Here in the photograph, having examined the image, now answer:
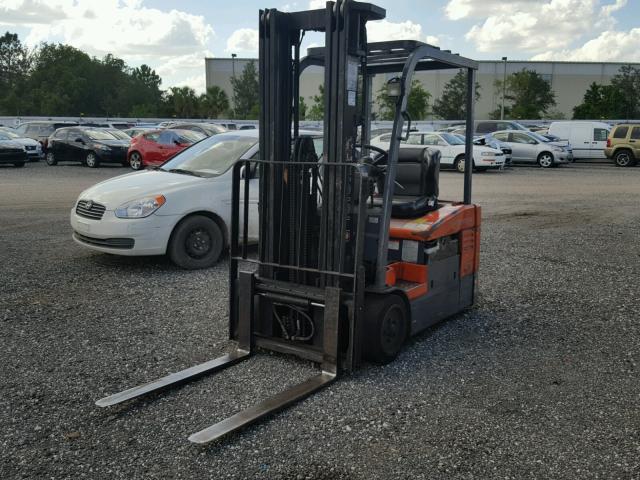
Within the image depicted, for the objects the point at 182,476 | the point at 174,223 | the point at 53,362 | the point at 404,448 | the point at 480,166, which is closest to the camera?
the point at 182,476

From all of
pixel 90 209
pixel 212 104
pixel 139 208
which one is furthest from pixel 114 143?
pixel 212 104

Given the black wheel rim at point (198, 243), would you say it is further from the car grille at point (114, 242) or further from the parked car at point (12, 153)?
the parked car at point (12, 153)

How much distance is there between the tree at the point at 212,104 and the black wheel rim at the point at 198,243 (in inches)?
2728

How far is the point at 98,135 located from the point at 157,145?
3874mm

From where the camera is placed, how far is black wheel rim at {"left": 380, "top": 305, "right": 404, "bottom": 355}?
500cm

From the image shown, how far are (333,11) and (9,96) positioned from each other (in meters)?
86.7

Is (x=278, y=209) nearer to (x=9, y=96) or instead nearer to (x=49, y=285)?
(x=49, y=285)

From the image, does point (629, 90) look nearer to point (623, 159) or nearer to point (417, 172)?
point (623, 159)

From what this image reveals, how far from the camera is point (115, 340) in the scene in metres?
5.66

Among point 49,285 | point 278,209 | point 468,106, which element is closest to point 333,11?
point 278,209

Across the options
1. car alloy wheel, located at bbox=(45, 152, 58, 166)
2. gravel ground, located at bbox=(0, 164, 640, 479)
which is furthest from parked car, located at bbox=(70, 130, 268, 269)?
car alloy wheel, located at bbox=(45, 152, 58, 166)

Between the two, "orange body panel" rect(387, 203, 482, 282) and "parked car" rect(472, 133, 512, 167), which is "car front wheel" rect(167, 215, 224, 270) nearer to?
"orange body panel" rect(387, 203, 482, 282)

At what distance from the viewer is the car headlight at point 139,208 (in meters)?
7.86

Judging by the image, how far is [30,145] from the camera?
2752 cm
